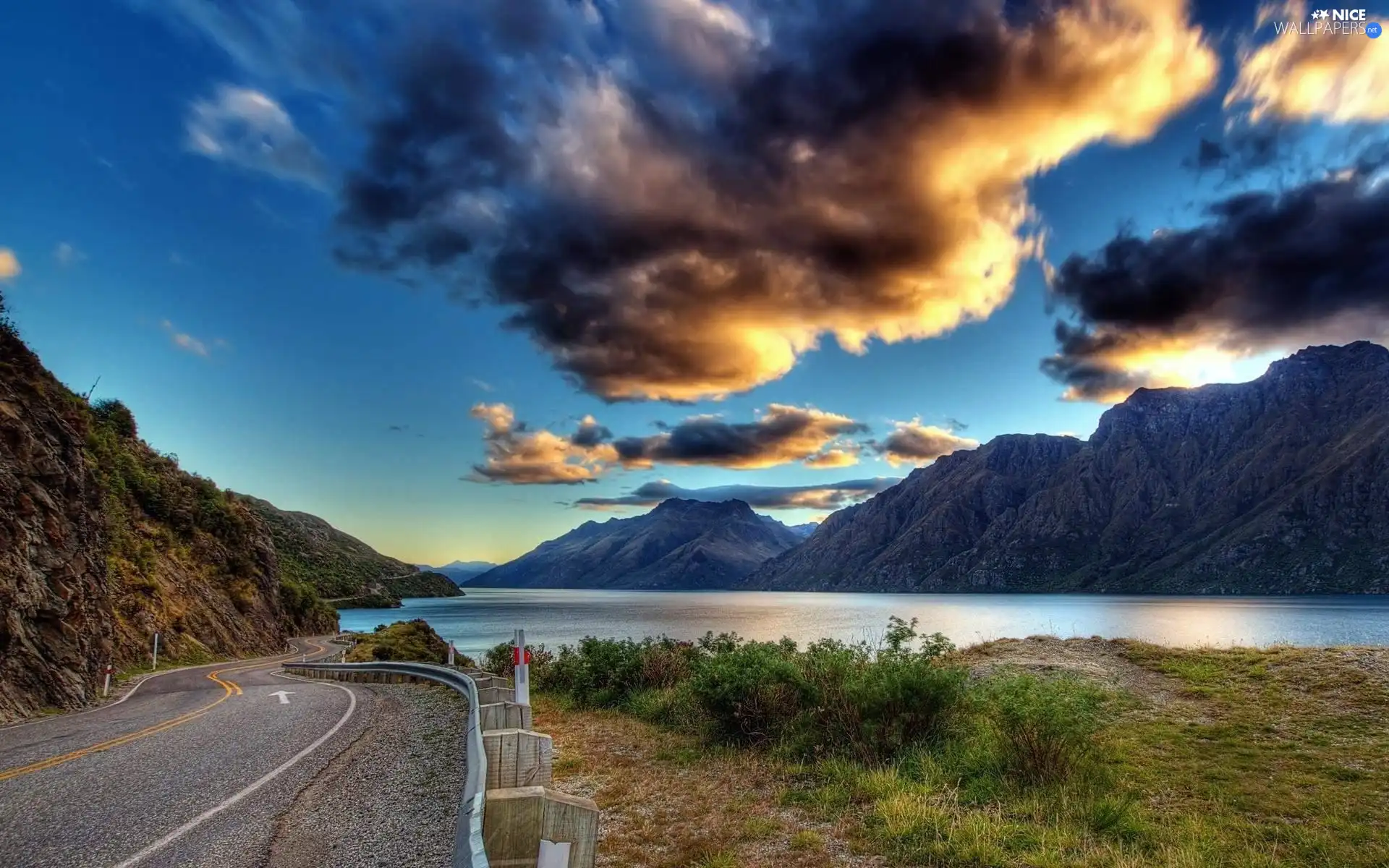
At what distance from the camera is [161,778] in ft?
26.9

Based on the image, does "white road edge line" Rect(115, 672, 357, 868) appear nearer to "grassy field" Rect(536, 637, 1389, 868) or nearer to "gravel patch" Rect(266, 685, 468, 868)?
"gravel patch" Rect(266, 685, 468, 868)

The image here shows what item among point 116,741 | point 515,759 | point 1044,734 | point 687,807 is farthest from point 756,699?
point 116,741

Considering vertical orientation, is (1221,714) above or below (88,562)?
below

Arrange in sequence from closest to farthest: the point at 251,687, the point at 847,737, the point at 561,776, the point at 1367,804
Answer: the point at 1367,804 → the point at 561,776 → the point at 847,737 → the point at 251,687

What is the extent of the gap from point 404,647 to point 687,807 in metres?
31.7

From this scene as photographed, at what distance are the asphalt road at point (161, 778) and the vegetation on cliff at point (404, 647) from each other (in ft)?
54.2

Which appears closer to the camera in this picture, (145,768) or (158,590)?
(145,768)

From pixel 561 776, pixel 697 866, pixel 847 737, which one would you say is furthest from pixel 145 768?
pixel 847 737

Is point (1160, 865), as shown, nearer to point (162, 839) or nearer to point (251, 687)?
point (162, 839)

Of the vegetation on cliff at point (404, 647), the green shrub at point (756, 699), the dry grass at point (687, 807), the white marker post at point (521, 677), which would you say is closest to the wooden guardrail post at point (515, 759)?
the dry grass at point (687, 807)

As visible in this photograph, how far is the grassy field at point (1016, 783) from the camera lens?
245 inches

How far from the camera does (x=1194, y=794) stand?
8242 millimetres

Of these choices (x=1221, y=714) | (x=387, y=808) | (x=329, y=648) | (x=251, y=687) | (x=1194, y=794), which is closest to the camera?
(x=387, y=808)

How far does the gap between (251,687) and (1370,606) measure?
167m
